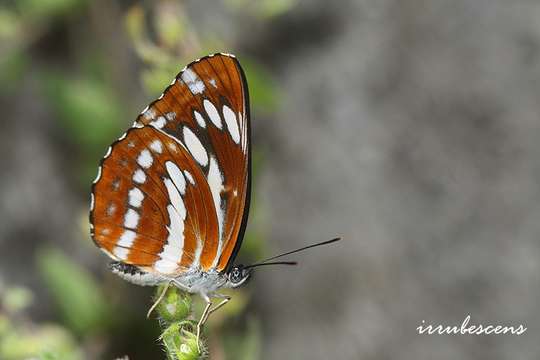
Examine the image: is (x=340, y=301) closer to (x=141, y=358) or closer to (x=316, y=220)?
(x=316, y=220)

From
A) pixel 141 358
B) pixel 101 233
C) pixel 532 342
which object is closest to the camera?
pixel 101 233

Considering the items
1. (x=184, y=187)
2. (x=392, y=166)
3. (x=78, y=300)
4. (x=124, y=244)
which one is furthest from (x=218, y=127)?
(x=392, y=166)

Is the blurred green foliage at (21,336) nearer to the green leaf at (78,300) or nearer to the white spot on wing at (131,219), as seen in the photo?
the green leaf at (78,300)

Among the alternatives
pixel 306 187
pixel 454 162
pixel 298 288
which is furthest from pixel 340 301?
pixel 454 162

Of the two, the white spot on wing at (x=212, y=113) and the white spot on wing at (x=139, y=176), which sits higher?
the white spot on wing at (x=212, y=113)

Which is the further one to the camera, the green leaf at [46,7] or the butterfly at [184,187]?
the green leaf at [46,7]

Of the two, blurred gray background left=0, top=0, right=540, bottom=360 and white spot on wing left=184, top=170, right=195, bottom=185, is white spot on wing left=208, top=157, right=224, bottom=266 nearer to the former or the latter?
white spot on wing left=184, top=170, right=195, bottom=185

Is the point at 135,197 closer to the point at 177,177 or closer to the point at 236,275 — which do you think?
the point at 177,177

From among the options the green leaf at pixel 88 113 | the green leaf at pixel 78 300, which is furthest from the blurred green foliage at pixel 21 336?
the green leaf at pixel 88 113
